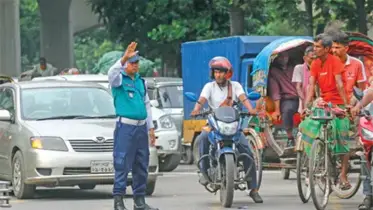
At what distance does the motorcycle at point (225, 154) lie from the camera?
46.2ft

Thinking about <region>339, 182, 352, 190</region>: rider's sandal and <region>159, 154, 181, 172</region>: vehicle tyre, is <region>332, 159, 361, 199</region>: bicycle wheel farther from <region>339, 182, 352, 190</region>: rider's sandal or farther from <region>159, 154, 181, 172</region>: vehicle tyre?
<region>159, 154, 181, 172</region>: vehicle tyre

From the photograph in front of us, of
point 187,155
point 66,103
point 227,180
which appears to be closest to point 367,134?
point 227,180

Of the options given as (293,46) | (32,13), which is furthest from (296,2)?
(32,13)

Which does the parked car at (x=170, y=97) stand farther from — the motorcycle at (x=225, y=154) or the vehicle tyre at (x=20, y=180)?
the motorcycle at (x=225, y=154)

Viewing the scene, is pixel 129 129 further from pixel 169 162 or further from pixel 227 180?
pixel 169 162

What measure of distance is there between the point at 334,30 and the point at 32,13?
6681 cm

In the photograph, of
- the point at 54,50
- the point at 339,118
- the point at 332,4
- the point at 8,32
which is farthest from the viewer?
the point at 8,32

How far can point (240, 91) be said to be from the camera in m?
14.9

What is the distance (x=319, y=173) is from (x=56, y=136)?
3.76m

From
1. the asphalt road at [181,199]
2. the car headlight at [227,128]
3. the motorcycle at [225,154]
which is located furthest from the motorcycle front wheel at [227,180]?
the car headlight at [227,128]

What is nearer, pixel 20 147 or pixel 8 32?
pixel 20 147

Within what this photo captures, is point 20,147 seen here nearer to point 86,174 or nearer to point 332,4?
point 86,174

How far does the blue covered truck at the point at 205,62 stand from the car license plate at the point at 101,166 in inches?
207

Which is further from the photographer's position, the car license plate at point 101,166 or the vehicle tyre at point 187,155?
the vehicle tyre at point 187,155
